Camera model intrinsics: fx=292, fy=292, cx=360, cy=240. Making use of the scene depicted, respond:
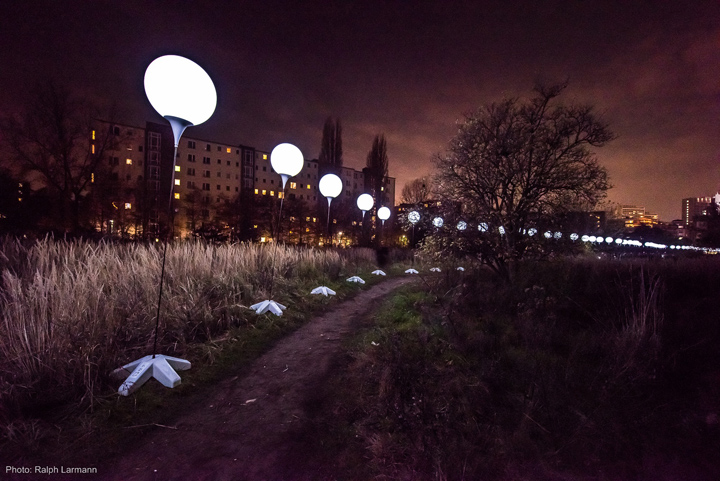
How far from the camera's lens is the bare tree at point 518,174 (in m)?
6.54

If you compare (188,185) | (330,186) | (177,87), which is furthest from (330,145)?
(177,87)

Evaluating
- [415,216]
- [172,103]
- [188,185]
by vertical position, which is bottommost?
[415,216]

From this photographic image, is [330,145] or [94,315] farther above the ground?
[330,145]

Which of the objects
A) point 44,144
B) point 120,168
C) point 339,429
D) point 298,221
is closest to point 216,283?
point 339,429

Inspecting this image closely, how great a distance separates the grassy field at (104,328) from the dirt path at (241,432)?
44 cm

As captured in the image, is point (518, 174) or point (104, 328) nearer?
point (104, 328)

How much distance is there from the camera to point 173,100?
3.46 m

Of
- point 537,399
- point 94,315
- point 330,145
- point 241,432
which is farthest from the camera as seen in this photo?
point 330,145

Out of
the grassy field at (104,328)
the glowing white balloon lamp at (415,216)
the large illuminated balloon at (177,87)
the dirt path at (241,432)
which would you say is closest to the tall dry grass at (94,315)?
the grassy field at (104,328)

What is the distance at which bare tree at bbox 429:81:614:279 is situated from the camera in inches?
257

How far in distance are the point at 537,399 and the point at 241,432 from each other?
2.61 meters

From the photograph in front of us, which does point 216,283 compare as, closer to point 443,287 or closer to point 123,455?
point 123,455

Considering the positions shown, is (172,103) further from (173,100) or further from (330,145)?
(330,145)

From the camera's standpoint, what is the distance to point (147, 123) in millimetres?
47406
